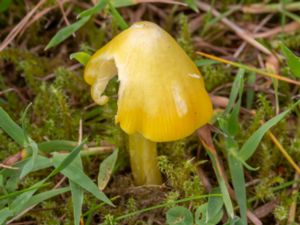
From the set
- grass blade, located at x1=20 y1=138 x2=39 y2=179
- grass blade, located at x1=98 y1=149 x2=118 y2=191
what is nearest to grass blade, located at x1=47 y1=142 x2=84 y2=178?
grass blade, located at x1=20 y1=138 x2=39 y2=179

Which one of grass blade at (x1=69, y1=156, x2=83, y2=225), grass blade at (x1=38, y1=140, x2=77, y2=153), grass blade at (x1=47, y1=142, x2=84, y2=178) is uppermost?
grass blade at (x1=47, y1=142, x2=84, y2=178)

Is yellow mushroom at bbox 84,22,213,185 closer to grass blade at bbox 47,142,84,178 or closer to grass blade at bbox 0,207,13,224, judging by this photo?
grass blade at bbox 47,142,84,178

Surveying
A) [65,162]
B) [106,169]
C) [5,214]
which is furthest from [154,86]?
[5,214]

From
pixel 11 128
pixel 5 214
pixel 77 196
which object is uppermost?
pixel 11 128

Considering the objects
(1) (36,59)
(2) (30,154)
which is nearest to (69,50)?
(1) (36,59)

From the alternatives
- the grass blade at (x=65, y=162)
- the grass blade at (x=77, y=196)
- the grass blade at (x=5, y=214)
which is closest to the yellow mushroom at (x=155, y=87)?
the grass blade at (x=65, y=162)

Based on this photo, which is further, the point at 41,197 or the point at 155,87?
the point at 41,197

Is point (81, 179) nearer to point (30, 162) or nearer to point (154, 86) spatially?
point (30, 162)

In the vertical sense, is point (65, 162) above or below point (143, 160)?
above
